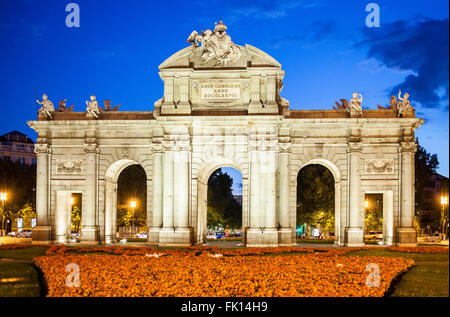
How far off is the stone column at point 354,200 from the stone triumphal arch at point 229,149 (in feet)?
0.25

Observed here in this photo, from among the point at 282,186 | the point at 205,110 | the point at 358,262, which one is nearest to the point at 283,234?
the point at 282,186

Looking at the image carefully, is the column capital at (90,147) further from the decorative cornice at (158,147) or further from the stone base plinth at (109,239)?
the stone base plinth at (109,239)

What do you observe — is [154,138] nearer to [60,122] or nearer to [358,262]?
[60,122]

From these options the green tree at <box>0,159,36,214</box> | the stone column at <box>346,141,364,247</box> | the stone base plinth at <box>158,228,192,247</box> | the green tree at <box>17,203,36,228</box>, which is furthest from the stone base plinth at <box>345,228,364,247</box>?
the green tree at <box>17,203,36,228</box>

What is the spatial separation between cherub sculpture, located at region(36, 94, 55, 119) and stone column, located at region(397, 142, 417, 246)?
28561 millimetres

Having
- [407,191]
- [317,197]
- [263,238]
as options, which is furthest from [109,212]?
[317,197]

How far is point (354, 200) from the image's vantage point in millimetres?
36375

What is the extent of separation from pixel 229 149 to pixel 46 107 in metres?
15.6

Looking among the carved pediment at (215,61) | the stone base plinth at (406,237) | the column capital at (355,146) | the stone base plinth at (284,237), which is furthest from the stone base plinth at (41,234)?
the stone base plinth at (406,237)

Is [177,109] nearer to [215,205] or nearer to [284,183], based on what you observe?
[284,183]
